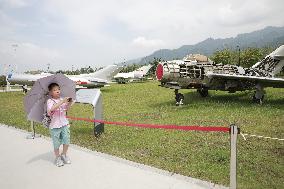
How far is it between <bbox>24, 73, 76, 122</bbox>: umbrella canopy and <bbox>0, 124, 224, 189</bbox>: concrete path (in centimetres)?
105

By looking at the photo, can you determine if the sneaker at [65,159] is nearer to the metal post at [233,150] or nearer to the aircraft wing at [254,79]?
the metal post at [233,150]

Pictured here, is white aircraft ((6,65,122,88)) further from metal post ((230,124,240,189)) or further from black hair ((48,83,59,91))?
metal post ((230,124,240,189))

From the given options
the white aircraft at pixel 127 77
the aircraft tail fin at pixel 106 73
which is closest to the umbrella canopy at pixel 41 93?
the aircraft tail fin at pixel 106 73

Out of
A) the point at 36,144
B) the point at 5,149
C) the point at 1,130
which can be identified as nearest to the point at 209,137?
the point at 36,144

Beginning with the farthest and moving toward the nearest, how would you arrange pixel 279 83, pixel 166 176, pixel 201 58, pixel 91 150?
1. pixel 201 58
2. pixel 279 83
3. pixel 91 150
4. pixel 166 176

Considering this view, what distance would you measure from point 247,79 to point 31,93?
11118 mm

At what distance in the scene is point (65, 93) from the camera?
603 centimetres

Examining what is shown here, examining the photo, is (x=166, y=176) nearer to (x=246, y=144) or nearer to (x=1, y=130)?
(x=246, y=144)

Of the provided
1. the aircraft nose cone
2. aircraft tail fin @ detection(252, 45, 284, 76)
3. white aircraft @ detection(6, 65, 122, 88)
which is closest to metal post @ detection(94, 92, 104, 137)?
the aircraft nose cone

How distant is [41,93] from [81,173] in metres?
1.95

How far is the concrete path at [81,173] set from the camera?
4.73 m

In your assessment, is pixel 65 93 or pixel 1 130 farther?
pixel 1 130

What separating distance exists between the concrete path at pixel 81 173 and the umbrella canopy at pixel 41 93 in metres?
1.05

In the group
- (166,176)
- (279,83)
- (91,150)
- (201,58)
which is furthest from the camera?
(201,58)
